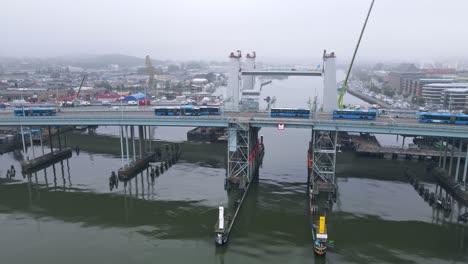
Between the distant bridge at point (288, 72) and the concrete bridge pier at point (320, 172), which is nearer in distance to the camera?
the concrete bridge pier at point (320, 172)

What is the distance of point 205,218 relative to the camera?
96.2 feet

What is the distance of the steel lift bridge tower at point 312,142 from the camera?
34.2 meters

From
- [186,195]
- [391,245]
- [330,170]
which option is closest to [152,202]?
[186,195]

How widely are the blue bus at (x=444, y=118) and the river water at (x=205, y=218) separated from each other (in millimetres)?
7443

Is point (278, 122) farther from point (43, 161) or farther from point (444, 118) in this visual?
point (43, 161)

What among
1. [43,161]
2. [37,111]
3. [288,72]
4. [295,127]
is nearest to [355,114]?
[295,127]

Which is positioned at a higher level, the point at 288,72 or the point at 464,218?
the point at 288,72

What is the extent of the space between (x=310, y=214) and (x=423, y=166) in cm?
2328

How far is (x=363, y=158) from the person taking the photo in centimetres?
4781

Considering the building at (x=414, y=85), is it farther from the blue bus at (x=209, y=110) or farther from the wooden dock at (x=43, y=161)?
the wooden dock at (x=43, y=161)

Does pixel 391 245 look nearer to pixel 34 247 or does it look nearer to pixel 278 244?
pixel 278 244

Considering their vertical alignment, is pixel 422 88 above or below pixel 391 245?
above

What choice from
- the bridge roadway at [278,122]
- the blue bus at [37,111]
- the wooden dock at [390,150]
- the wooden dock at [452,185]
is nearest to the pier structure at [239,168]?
the bridge roadway at [278,122]

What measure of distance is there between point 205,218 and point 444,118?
2814 centimetres
